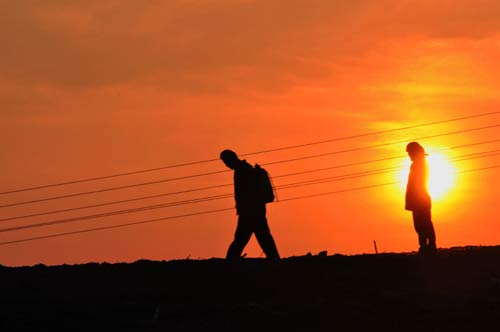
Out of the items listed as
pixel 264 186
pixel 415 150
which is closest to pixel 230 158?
pixel 264 186

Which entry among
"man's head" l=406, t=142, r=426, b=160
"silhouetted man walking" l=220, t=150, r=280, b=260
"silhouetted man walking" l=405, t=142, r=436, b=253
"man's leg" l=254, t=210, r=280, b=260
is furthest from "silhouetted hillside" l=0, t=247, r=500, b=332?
"man's head" l=406, t=142, r=426, b=160

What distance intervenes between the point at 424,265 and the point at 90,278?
198 inches

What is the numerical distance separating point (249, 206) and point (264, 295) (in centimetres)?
337

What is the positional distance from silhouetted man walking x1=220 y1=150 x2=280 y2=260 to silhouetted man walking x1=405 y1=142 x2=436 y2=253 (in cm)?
244

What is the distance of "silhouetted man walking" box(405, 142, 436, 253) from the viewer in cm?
2112

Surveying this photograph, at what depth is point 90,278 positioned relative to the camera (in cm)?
1880

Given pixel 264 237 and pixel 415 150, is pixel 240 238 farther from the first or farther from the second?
pixel 415 150

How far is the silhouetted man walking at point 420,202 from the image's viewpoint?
21125mm

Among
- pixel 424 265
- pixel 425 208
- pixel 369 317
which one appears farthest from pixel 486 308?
pixel 425 208

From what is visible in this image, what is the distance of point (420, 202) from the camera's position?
21172 mm

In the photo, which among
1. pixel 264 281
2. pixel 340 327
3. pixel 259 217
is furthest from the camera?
pixel 259 217

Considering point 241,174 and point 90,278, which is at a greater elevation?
point 241,174

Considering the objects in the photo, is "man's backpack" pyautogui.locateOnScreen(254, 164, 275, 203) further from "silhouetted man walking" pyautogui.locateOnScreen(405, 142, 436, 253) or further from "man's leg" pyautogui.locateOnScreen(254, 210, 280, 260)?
"silhouetted man walking" pyautogui.locateOnScreen(405, 142, 436, 253)

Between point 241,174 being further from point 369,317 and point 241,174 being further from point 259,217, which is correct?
point 369,317
